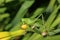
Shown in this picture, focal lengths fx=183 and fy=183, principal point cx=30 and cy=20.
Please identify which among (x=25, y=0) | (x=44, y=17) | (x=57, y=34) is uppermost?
(x=25, y=0)

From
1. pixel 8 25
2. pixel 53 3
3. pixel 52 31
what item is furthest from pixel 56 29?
pixel 8 25

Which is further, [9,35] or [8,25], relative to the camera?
[8,25]

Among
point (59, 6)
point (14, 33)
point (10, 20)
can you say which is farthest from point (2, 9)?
point (59, 6)

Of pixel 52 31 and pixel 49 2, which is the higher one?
pixel 49 2

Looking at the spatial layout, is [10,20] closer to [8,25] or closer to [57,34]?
[8,25]

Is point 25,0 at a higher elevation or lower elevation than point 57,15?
higher

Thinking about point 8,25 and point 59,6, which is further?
point 8,25

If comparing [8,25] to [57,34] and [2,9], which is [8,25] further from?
[57,34]

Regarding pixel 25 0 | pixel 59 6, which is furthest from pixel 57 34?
pixel 25 0
